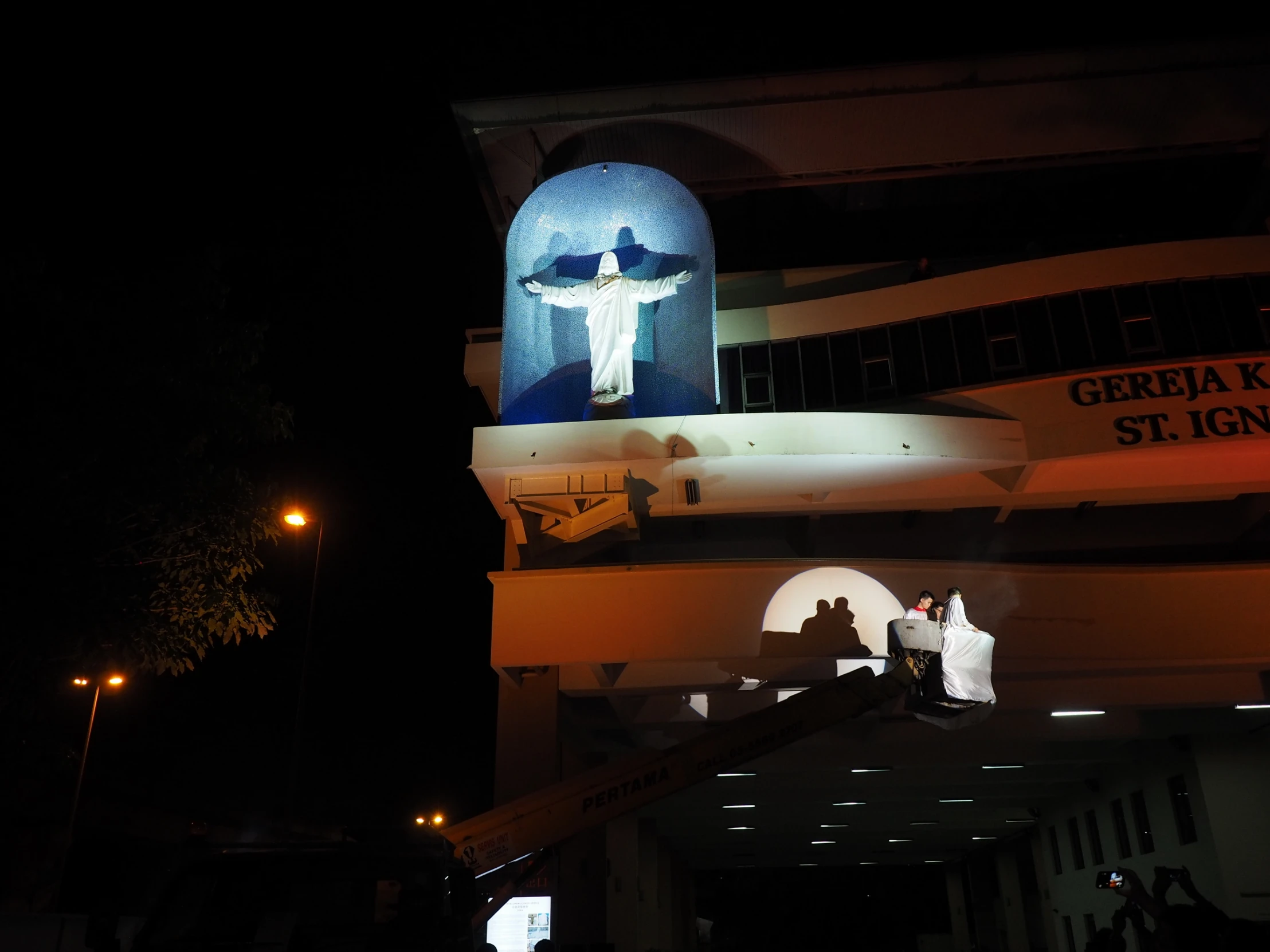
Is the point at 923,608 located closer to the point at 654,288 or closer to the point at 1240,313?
the point at 654,288

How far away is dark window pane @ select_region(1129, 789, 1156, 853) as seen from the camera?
2041 cm

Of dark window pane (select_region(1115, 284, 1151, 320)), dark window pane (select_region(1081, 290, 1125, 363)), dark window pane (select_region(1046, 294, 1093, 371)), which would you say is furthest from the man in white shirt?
dark window pane (select_region(1115, 284, 1151, 320))

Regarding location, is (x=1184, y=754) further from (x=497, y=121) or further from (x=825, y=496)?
(x=497, y=121)

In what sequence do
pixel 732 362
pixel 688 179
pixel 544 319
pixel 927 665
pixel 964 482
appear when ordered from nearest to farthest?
pixel 927 665
pixel 964 482
pixel 544 319
pixel 732 362
pixel 688 179

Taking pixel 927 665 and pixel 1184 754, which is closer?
pixel 927 665

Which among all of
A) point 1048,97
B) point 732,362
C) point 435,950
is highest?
point 1048,97

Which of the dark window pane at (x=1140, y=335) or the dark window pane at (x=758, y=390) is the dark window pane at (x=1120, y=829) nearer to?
the dark window pane at (x=1140, y=335)

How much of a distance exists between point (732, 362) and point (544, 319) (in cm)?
363

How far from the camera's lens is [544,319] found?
16391 millimetres

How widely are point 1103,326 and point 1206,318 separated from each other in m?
1.53

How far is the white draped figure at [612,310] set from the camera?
14.7m

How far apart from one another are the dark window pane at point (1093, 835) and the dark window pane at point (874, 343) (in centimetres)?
1381

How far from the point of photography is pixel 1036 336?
15.8 m

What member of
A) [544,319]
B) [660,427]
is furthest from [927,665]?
[544,319]
